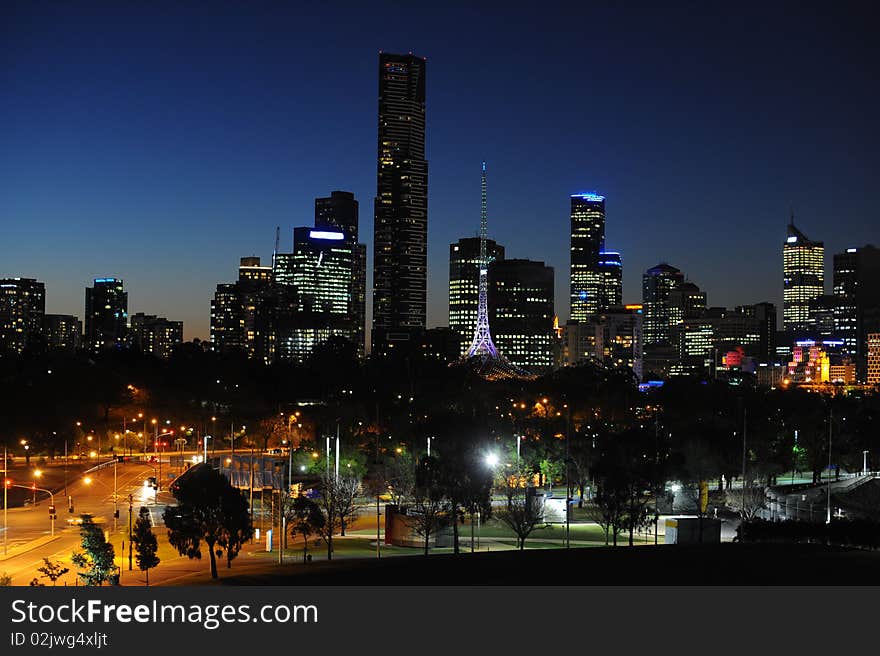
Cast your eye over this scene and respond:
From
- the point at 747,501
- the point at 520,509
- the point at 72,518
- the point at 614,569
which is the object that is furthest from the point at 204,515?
the point at 747,501

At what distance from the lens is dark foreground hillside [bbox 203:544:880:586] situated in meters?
34.8

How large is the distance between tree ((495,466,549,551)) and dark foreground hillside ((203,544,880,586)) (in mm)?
7611

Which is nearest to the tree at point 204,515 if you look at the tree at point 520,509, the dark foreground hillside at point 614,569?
the dark foreground hillside at point 614,569

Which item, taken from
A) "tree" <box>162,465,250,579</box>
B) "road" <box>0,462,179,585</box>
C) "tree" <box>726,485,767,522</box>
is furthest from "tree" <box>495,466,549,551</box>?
"road" <box>0,462,179,585</box>

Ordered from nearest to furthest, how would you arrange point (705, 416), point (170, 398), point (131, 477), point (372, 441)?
1. point (131, 477)
2. point (372, 441)
3. point (705, 416)
4. point (170, 398)

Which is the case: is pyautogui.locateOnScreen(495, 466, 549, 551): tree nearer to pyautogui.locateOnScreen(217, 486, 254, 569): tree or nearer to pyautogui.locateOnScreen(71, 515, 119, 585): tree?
pyautogui.locateOnScreen(217, 486, 254, 569): tree

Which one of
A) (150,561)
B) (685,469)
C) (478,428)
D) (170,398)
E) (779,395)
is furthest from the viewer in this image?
(779,395)

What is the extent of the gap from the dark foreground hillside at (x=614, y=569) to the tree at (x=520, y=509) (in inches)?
300

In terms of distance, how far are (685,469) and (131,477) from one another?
148 ft

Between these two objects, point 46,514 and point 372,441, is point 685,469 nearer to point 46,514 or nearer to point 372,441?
point 372,441

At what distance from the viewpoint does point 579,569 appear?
37.6m

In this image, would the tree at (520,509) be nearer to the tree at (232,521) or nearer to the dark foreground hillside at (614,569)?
the dark foreground hillside at (614,569)

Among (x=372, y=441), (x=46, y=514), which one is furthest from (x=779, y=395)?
(x=46, y=514)

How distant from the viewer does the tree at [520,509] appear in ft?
175
